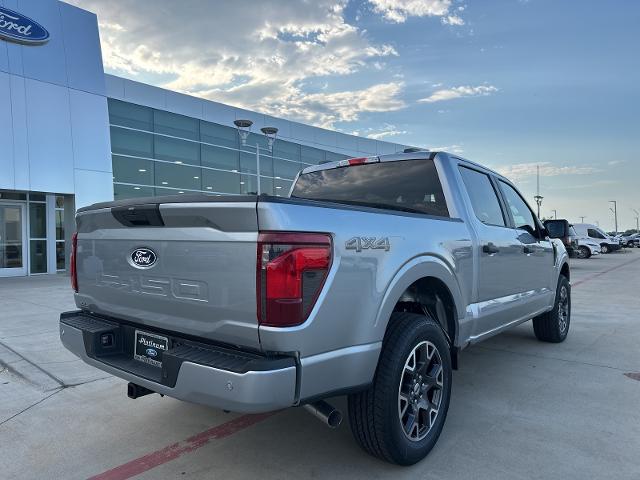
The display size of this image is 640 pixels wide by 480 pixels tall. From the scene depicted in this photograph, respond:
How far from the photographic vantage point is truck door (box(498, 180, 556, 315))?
15.2ft

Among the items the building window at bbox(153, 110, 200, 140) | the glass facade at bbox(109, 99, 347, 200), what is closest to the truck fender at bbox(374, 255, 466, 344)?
the glass facade at bbox(109, 99, 347, 200)

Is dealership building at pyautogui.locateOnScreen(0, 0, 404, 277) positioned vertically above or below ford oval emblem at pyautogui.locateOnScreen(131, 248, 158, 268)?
above

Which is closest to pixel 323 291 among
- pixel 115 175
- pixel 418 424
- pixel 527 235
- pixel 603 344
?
pixel 418 424

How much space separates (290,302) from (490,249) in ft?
7.51

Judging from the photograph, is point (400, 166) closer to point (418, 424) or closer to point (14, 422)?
point (418, 424)

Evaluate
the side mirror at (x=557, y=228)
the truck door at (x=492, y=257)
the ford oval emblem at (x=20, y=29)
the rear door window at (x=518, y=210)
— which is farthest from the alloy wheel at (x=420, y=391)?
the ford oval emblem at (x=20, y=29)

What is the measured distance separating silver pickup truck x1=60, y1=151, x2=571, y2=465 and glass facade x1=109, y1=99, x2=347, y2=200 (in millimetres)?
14102

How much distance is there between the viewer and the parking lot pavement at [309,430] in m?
2.86

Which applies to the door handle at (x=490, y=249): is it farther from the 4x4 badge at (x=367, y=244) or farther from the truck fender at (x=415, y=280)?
the 4x4 badge at (x=367, y=244)

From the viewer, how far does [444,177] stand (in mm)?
3748

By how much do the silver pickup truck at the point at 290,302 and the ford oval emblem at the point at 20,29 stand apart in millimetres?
15012

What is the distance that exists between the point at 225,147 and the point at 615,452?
23044mm

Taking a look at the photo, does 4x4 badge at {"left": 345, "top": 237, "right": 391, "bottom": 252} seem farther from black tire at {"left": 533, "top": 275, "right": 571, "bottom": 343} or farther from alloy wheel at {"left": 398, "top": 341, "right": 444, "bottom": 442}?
black tire at {"left": 533, "top": 275, "right": 571, "bottom": 343}

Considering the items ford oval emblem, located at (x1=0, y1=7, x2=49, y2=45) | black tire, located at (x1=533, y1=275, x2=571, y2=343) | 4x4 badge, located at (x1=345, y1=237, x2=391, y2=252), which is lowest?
black tire, located at (x1=533, y1=275, x2=571, y2=343)
